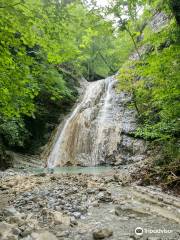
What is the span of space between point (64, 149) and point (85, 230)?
1398 centimetres

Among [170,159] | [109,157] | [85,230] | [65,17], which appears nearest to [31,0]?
[65,17]

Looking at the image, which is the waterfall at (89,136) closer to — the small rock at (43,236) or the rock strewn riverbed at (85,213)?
the rock strewn riverbed at (85,213)

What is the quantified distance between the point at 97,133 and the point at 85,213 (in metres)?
12.9

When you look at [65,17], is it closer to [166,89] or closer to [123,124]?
[166,89]

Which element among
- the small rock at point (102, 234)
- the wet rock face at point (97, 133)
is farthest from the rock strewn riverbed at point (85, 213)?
the wet rock face at point (97, 133)

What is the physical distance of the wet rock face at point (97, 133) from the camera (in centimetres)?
1702

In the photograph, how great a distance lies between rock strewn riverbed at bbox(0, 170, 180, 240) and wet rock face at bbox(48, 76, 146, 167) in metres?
9.08

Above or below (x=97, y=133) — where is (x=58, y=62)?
above

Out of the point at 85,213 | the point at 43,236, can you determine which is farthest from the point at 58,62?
the point at 43,236

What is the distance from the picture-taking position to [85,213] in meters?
5.37

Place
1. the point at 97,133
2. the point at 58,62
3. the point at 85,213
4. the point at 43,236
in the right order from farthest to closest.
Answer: the point at 97,133 < the point at 58,62 < the point at 85,213 < the point at 43,236

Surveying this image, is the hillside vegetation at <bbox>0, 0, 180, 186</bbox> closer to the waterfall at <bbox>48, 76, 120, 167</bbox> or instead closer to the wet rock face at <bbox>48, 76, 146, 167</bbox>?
the wet rock face at <bbox>48, 76, 146, 167</bbox>

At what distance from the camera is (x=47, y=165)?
17469 mm

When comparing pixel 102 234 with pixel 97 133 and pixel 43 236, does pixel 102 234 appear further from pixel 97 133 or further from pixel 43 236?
pixel 97 133
